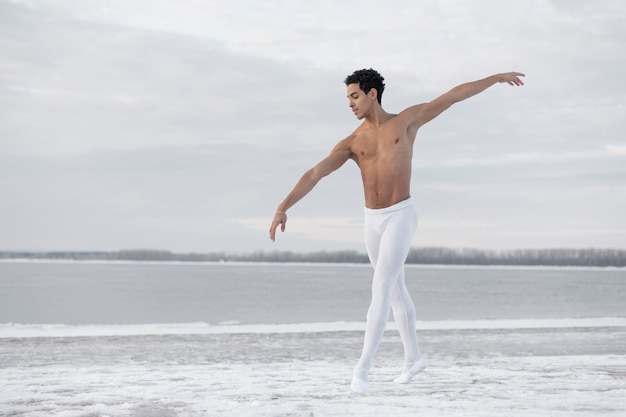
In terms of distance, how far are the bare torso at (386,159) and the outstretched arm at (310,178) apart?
0.11 metres

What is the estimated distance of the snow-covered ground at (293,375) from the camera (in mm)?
4668

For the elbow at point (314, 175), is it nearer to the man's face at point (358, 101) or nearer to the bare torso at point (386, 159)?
the bare torso at point (386, 159)

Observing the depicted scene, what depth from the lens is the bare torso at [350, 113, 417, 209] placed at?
5.34 meters

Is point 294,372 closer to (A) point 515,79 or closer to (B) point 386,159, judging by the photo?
(B) point 386,159

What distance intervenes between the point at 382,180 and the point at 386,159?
0.51ft

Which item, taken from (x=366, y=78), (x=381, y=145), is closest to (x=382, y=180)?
(x=381, y=145)

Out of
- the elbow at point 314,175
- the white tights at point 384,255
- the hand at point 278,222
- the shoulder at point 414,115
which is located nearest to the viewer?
the hand at point 278,222

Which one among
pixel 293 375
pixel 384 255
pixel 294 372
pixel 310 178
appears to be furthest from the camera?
pixel 294 372

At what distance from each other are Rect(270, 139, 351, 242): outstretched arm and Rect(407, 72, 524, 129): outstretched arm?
573mm

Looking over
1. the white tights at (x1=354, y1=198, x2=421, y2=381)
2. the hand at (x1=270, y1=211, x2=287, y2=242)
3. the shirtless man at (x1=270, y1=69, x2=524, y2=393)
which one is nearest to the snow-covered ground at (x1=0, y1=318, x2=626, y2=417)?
the white tights at (x1=354, y1=198, x2=421, y2=381)

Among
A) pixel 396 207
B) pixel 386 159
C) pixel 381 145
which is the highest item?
pixel 381 145

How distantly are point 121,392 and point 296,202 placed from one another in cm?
184

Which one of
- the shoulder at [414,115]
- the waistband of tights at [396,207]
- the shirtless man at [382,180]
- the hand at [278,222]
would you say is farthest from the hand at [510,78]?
the hand at [278,222]

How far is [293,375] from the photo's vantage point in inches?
248
